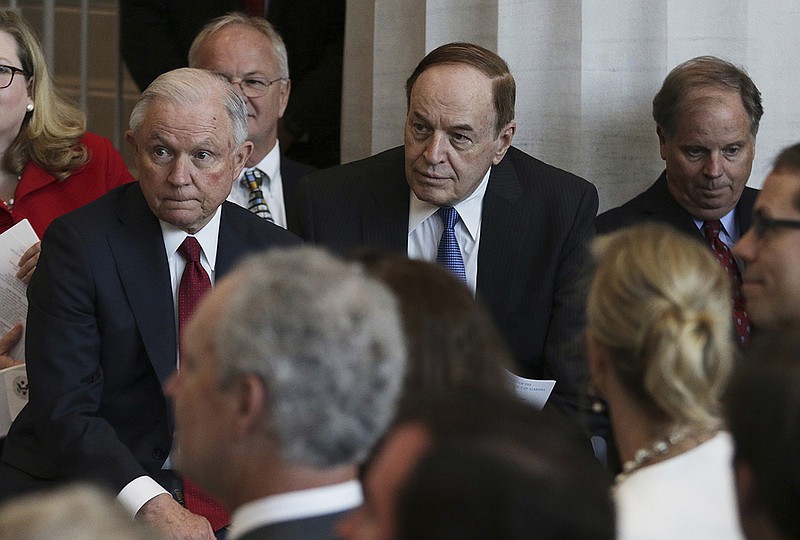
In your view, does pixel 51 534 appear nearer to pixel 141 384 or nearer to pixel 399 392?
pixel 399 392

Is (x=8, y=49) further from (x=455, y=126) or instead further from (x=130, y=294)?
(x=455, y=126)

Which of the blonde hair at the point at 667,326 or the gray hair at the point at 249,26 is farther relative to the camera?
the gray hair at the point at 249,26

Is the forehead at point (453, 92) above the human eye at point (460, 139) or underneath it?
above

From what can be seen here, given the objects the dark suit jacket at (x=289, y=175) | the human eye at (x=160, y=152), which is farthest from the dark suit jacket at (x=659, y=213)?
the human eye at (x=160, y=152)

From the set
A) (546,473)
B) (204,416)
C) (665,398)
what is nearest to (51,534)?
(546,473)

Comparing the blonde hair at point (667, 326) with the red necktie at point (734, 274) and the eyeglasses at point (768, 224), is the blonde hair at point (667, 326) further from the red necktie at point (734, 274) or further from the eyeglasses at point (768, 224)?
the red necktie at point (734, 274)

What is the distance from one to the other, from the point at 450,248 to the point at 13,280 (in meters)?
1.19

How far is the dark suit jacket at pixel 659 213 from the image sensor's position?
3.65m

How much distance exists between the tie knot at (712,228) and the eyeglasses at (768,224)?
3.96 ft

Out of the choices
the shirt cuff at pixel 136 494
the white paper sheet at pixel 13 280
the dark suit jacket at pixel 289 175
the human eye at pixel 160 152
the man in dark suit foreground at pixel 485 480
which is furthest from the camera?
the dark suit jacket at pixel 289 175

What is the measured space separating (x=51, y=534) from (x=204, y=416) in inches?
26.1

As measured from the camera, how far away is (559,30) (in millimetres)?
3848

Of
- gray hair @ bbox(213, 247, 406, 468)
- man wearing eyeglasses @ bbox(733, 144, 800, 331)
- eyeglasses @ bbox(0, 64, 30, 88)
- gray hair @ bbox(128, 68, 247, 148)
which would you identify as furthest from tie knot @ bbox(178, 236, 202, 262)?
gray hair @ bbox(213, 247, 406, 468)

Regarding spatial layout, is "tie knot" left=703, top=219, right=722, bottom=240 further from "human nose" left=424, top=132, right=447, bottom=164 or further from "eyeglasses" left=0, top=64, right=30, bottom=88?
"eyeglasses" left=0, top=64, right=30, bottom=88
